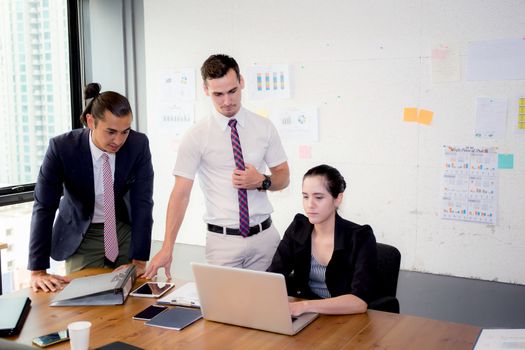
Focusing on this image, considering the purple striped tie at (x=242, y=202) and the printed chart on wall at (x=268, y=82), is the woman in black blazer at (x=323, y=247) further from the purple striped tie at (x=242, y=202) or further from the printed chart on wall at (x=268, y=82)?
the printed chart on wall at (x=268, y=82)

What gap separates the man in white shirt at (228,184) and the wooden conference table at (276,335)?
694 millimetres

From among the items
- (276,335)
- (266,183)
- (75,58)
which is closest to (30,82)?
(75,58)

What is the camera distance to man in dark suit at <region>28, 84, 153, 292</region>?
2447mm

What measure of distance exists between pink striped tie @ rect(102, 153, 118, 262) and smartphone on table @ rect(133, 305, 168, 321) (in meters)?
0.57

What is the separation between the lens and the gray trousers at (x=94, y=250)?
261 cm

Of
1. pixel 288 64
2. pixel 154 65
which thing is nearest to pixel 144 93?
pixel 154 65

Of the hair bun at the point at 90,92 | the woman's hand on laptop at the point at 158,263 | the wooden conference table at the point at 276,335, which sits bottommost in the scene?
the wooden conference table at the point at 276,335

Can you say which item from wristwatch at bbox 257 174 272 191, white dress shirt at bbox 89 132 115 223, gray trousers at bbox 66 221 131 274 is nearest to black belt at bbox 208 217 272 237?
wristwatch at bbox 257 174 272 191

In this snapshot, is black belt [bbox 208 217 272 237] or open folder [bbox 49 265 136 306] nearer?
open folder [bbox 49 265 136 306]

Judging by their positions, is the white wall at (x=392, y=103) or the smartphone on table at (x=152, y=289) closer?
the smartphone on table at (x=152, y=289)

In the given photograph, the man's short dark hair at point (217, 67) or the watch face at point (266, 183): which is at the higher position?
the man's short dark hair at point (217, 67)

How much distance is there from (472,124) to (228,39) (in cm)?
166

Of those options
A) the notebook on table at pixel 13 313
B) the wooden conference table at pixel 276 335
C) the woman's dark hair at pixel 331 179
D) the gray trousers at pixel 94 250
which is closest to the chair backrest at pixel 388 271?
the woman's dark hair at pixel 331 179

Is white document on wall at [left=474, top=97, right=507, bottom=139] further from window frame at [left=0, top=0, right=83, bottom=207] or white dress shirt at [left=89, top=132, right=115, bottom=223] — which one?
window frame at [left=0, top=0, right=83, bottom=207]
